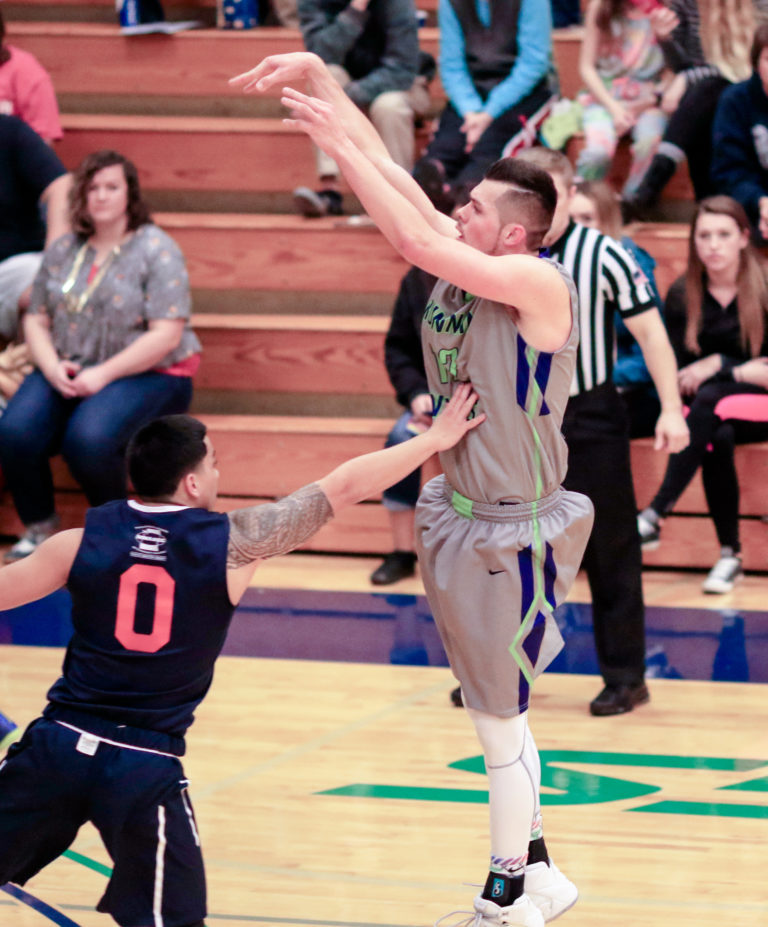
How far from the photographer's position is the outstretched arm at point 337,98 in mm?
2621

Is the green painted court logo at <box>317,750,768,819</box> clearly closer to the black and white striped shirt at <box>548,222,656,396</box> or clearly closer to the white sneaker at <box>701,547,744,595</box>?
the black and white striped shirt at <box>548,222,656,396</box>

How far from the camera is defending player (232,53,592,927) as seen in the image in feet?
8.82

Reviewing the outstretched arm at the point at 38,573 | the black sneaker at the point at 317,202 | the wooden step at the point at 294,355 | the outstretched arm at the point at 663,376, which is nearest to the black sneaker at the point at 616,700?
the outstretched arm at the point at 663,376

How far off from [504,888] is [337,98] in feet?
5.12

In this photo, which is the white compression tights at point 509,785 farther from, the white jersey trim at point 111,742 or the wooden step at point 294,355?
the wooden step at point 294,355

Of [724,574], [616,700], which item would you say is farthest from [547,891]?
[724,574]

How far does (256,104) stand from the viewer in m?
7.31

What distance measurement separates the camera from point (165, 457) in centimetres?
256

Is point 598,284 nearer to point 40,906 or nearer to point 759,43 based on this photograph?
point 40,906

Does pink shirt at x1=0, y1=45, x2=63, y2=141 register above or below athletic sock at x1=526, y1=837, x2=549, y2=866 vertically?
above

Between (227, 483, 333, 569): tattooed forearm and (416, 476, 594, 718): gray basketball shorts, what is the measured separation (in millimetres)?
288

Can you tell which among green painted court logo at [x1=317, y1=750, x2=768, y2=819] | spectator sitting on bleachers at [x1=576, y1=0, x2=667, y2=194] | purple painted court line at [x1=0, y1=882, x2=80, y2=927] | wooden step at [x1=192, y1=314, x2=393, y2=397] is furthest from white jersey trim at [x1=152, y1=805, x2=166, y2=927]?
spectator sitting on bleachers at [x1=576, y1=0, x2=667, y2=194]

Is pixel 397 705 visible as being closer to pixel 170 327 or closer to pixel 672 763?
pixel 672 763

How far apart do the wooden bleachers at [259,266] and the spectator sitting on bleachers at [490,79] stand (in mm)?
373
